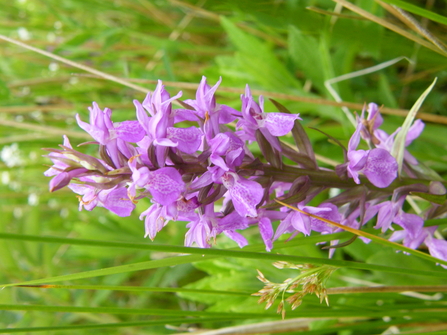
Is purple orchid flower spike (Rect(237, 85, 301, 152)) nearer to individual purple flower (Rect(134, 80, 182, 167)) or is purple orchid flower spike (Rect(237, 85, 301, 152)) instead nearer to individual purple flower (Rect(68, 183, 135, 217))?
individual purple flower (Rect(134, 80, 182, 167))

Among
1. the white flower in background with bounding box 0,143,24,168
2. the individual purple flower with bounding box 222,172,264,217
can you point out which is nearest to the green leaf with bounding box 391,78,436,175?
the individual purple flower with bounding box 222,172,264,217

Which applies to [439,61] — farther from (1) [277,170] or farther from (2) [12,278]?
(2) [12,278]

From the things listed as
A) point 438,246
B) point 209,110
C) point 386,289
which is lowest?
point 386,289

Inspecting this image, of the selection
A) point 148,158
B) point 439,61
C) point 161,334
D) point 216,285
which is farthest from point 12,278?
point 439,61

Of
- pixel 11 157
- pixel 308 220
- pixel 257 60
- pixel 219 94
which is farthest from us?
pixel 11 157

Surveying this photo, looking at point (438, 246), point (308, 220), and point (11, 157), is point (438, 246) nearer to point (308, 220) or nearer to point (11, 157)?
point (308, 220)

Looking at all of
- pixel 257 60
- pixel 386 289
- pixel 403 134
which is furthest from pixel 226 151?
pixel 257 60
